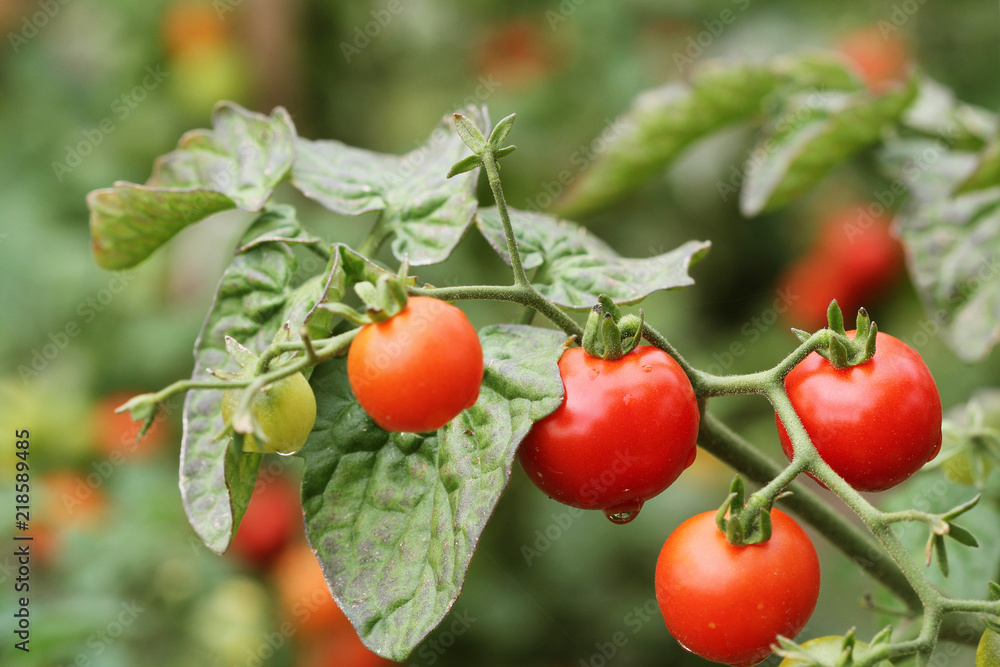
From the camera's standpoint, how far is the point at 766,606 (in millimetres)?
511

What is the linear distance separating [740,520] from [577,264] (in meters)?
0.25

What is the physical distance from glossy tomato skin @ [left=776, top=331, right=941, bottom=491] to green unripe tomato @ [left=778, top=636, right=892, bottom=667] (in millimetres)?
110

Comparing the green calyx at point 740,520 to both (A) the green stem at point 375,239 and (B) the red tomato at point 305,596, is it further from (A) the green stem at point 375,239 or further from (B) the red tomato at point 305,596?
(B) the red tomato at point 305,596

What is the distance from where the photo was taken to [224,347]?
624 millimetres

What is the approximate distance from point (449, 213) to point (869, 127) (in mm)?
747

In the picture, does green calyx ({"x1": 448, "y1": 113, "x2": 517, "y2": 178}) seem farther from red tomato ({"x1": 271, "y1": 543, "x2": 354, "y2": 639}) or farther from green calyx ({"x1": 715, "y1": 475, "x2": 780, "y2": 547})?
red tomato ({"x1": 271, "y1": 543, "x2": 354, "y2": 639})

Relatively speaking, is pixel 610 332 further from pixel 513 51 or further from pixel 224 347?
pixel 513 51

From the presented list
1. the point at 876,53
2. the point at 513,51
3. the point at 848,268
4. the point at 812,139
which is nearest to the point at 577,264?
the point at 812,139

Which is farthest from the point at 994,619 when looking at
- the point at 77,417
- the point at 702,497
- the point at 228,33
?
the point at 228,33

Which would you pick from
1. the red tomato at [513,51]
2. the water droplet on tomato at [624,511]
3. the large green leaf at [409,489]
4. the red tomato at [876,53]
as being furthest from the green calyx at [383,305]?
the red tomato at [513,51]

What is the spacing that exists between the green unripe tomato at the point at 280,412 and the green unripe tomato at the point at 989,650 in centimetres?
46

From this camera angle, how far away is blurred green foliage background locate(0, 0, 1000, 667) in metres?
1.46

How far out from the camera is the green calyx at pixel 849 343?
1.74ft

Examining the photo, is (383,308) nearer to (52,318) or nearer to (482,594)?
(482,594)
